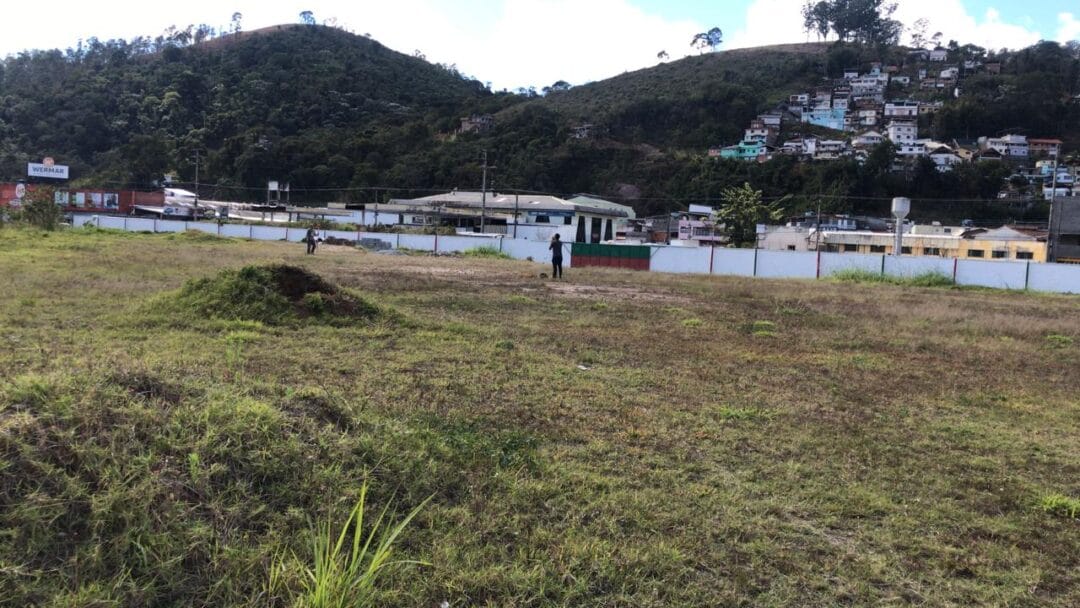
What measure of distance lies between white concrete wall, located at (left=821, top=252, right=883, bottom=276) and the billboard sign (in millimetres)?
72750

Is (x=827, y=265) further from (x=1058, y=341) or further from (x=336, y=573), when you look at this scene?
(x=336, y=573)

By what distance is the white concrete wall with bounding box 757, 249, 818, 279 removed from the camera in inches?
1088

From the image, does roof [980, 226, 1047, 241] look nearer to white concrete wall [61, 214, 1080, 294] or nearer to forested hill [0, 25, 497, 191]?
white concrete wall [61, 214, 1080, 294]

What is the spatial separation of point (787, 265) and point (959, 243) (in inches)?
1318

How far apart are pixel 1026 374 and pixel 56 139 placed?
104048 mm

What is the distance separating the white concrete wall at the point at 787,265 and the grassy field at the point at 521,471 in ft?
67.4

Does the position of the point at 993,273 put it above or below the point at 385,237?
below

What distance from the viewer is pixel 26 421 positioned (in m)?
2.66

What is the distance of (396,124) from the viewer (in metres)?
95.5

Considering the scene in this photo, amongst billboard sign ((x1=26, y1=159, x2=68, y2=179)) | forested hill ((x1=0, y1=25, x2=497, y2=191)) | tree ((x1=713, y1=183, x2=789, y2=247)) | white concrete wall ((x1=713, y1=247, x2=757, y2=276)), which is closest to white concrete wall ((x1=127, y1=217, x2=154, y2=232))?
billboard sign ((x1=26, y1=159, x2=68, y2=179))

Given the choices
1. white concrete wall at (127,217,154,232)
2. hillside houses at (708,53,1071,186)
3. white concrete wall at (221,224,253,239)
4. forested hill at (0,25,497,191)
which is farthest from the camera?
hillside houses at (708,53,1071,186)

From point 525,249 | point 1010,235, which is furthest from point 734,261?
point 1010,235

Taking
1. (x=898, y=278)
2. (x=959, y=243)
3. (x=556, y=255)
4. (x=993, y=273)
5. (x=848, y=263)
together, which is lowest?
(x=898, y=278)

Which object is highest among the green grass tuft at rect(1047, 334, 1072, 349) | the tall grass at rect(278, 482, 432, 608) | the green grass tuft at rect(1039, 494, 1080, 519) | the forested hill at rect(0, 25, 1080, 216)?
the forested hill at rect(0, 25, 1080, 216)
